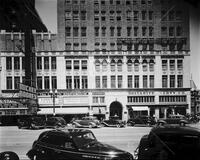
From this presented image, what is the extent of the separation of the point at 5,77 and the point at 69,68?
12.7ft

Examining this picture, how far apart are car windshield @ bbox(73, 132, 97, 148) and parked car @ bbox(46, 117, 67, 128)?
9.09 meters

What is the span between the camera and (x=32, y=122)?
17.0 metres

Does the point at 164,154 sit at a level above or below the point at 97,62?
below

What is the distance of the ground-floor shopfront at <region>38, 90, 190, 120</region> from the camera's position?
1600 centimetres

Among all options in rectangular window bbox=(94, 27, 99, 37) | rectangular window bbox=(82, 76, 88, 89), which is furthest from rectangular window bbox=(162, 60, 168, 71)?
rectangular window bbox=(82, 76, 88, 89)

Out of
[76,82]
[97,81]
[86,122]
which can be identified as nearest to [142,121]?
[86,122]

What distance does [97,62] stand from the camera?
51.2 ft

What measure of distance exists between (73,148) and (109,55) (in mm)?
11231

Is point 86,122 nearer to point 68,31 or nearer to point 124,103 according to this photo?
point 124,103

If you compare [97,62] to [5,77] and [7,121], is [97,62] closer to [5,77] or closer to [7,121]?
[5,77]

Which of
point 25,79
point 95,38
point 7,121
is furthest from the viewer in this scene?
point 7,121

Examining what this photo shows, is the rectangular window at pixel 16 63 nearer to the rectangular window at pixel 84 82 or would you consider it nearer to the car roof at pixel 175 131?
the rectangular window at pixel 84 82

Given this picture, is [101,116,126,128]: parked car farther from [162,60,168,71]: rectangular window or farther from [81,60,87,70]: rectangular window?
[81,60,87,70]: rectangular window

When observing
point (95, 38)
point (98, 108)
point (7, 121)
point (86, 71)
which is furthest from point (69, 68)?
point (7, 121)
